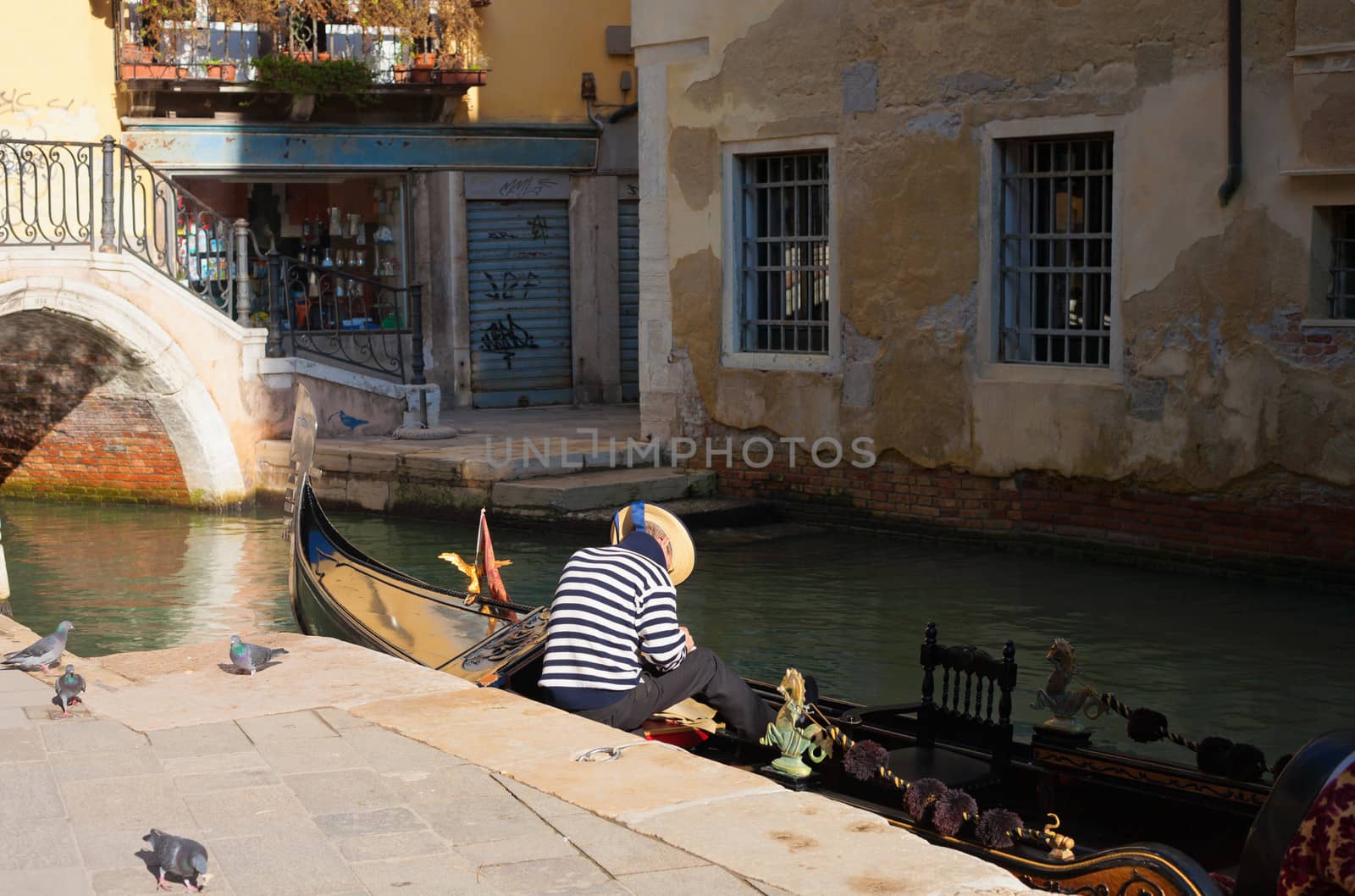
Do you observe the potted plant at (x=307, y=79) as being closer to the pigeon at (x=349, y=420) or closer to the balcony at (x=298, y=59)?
the balcony at (x=298, y=59)

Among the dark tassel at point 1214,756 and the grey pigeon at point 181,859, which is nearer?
the grey pigeon at point 181,859

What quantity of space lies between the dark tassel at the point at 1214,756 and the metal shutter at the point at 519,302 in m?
9.95

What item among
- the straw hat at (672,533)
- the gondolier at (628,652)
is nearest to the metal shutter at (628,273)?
the straw hat at (672,533)

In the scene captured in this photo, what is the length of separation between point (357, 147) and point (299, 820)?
32.6ft

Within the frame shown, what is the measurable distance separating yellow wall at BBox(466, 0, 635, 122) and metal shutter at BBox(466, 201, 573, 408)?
2.45 ft

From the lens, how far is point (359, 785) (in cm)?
335

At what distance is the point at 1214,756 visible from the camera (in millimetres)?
3510

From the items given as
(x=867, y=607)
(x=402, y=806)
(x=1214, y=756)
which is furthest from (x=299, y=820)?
(x=867, y=607)

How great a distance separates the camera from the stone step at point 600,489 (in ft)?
30.0

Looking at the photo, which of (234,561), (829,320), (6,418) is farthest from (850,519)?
(6,418)

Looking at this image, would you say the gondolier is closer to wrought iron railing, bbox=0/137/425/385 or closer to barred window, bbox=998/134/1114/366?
barred window, bbox=998/134/1114/366

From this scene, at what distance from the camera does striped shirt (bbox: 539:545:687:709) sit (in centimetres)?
393

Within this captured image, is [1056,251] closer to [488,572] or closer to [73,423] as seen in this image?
[488,572]

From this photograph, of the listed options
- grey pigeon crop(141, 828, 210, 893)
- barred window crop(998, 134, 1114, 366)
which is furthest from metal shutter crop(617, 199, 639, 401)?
grey pigeon crop(141, 828, 210, 893)
